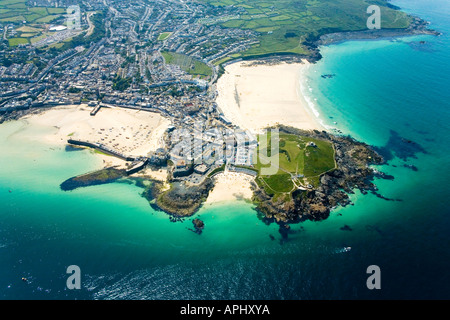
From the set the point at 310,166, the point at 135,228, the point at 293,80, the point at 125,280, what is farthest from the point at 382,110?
the point at 125,280

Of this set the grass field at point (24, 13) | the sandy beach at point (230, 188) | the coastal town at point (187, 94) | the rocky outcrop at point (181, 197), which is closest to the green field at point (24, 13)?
the grass field at point (24, 13)

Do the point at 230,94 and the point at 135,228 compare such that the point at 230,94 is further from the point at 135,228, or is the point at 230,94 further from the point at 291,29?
the point at 291,29

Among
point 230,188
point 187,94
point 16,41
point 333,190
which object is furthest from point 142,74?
point 333,190

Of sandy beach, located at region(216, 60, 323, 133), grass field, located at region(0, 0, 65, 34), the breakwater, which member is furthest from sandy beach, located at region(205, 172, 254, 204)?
grass field, located at region(0, 0, 65, 34)

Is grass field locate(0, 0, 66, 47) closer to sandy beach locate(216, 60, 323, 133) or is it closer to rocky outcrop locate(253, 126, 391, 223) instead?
sandy beach locate(216, 60, 323, 133)

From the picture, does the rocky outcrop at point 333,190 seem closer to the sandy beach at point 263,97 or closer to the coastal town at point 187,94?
the coastal town at point 187,94

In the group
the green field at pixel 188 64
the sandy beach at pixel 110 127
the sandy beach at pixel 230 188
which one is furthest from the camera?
the green field at pixel 188 64

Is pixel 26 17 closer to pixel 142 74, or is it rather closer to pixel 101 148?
pixel 142 74
